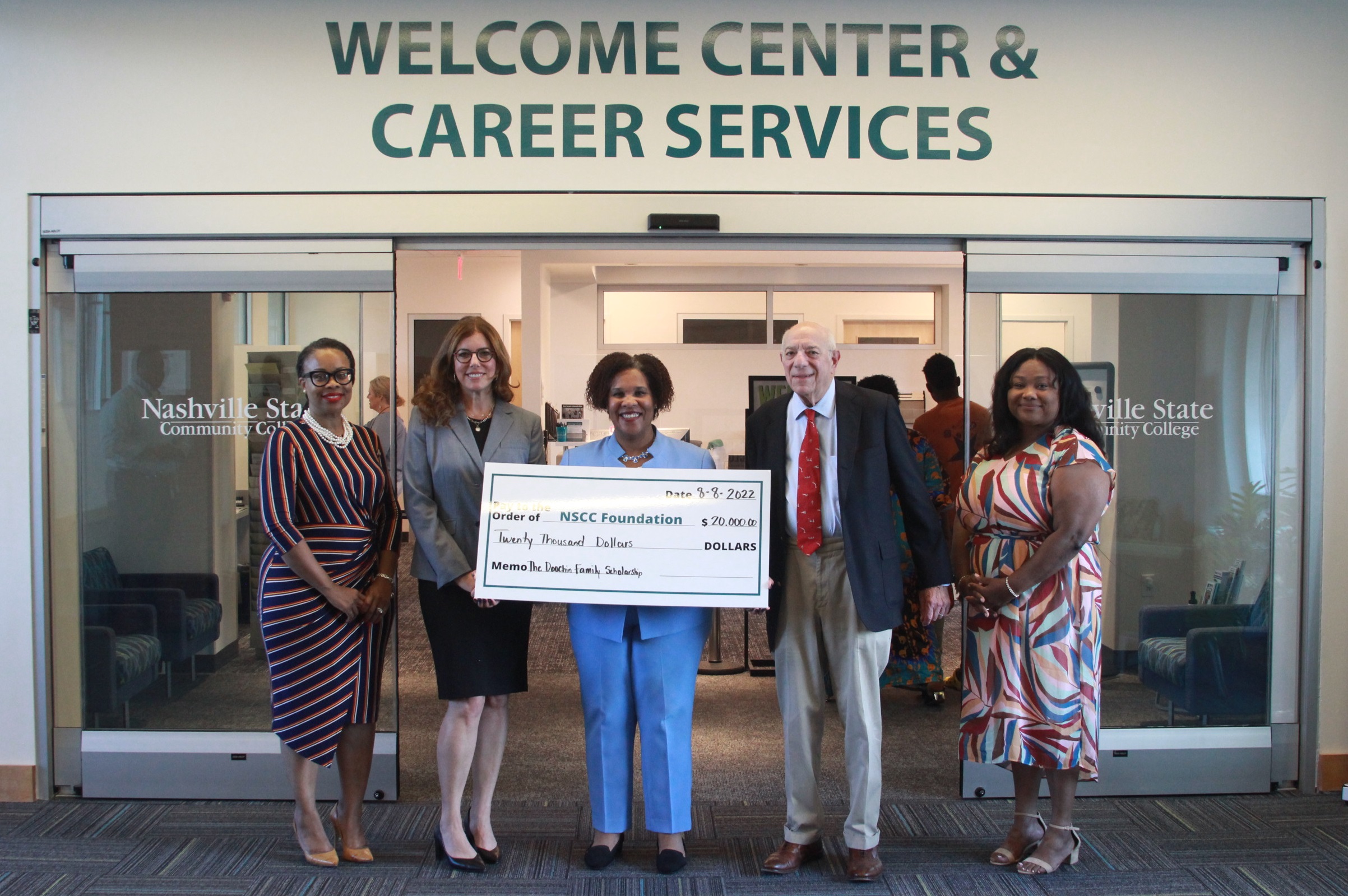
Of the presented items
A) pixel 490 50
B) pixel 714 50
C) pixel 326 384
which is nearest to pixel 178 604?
pixel 326 384

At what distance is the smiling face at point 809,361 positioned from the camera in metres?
2.69

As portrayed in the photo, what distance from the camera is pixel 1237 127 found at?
11.4 ft

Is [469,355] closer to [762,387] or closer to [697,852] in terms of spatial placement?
[697,852]

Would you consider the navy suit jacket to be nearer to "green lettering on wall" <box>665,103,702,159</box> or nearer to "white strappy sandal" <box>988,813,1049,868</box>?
"white strappy sandal" <box>988,813,1049,868</box>

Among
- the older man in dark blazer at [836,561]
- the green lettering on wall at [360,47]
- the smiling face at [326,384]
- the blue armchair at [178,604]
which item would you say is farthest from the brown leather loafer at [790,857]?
the green lettering on wall at [360,47]

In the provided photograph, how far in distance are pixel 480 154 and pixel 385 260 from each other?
516 millimetres

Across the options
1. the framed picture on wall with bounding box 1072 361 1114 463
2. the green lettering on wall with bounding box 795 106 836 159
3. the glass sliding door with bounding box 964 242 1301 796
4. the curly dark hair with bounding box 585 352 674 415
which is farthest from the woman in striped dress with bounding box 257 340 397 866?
the framed picture on wall with bounding box 1072 361 1114 463

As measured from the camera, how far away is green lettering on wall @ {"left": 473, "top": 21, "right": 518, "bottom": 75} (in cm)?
342

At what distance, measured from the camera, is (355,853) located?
2920mm

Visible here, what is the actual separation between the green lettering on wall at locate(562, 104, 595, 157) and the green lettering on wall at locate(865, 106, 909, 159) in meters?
1.01

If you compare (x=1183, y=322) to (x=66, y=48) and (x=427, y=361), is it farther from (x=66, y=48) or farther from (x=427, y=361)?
(x=427, y=361)

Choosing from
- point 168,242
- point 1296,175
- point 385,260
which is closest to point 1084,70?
point 1296,175

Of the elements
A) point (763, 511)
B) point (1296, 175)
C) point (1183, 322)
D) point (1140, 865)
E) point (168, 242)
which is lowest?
point (1140, 865)

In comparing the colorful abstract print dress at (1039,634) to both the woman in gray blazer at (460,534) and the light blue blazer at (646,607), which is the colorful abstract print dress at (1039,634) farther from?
the woman in gray blazer at (460,534)
